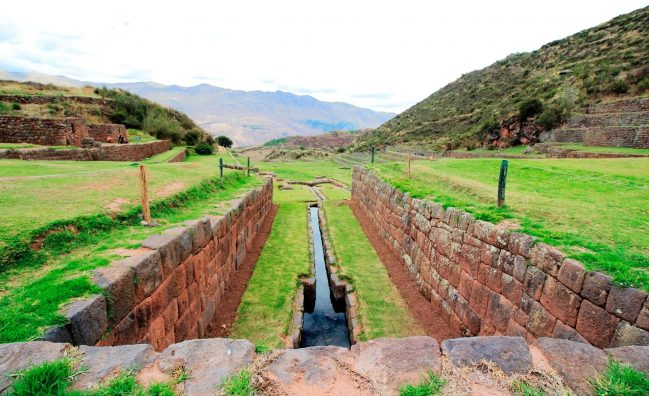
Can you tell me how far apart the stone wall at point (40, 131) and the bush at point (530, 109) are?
35650 millimetres

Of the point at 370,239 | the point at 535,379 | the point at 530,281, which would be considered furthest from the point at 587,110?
the point at 535,379

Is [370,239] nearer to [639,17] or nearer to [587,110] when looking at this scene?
[587,110]

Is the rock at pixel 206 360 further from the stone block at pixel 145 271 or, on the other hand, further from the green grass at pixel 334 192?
the green grass at pixel 334 192

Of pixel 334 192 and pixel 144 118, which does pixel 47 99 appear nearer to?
pixel 144 118

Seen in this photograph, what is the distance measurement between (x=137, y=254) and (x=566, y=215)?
8.00 metres

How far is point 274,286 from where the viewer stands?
9469 millimetres

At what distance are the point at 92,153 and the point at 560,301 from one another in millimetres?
21583

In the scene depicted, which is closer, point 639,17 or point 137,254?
point 137,254

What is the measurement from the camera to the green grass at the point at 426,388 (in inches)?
103

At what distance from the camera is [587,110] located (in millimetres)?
24828

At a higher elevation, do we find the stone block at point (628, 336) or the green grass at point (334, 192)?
the stone block at point (628, 336)

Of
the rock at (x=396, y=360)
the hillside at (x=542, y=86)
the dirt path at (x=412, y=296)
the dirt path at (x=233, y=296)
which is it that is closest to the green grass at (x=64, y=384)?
the rock at (x=396, y=360)

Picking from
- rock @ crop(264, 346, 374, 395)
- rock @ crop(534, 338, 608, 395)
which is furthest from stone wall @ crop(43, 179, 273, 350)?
rock @ crop(534, 338, 608, 395)

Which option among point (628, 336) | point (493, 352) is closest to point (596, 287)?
point (628, 336)
